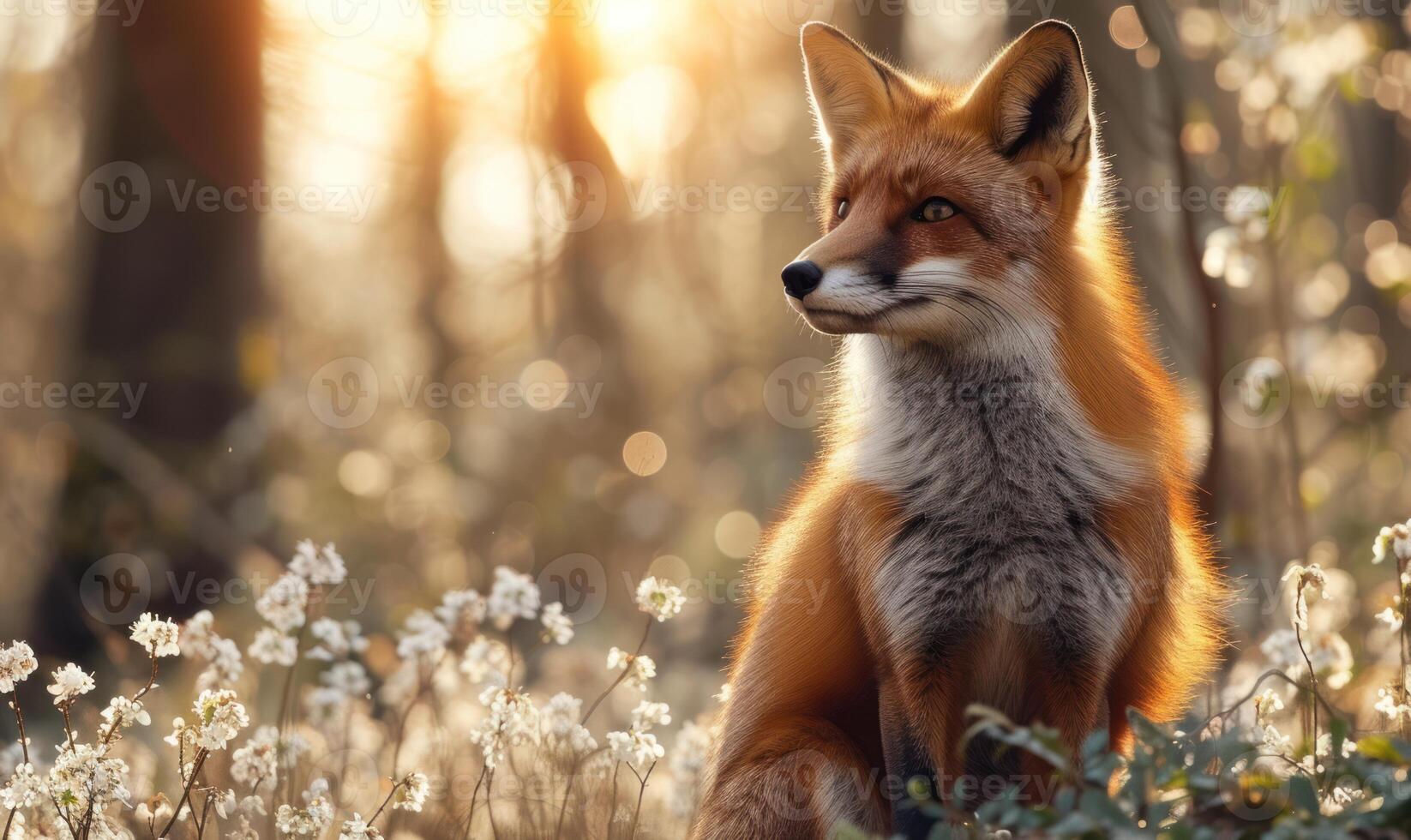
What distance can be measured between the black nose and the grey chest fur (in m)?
0.58

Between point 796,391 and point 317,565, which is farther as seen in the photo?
point 796,391

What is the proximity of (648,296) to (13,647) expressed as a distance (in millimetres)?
18456

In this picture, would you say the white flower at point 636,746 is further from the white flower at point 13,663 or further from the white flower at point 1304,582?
the white flower at point 1304,582

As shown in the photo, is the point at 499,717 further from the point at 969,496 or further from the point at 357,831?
the point at 969,496

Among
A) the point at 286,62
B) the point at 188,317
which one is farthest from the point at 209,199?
the point at 286,62

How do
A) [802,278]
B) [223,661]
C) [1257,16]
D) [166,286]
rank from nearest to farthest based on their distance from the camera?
[802,278], [223,661], [1257,16], [166,286]

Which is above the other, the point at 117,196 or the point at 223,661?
the point at 117,196

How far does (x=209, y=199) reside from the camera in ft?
27.8

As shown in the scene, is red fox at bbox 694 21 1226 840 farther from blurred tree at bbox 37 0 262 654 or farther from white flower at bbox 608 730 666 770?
blurred tree at bbox 37 0 262 654

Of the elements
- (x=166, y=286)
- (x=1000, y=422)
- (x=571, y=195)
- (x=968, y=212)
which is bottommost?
(x=1000, y=422)

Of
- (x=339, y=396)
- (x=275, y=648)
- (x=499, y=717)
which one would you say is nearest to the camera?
(x=499, y=717)

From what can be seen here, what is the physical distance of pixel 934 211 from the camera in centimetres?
352

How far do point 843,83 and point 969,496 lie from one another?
5.38 feet

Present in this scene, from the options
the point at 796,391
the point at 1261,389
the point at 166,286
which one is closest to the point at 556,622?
the point at 1261,389
